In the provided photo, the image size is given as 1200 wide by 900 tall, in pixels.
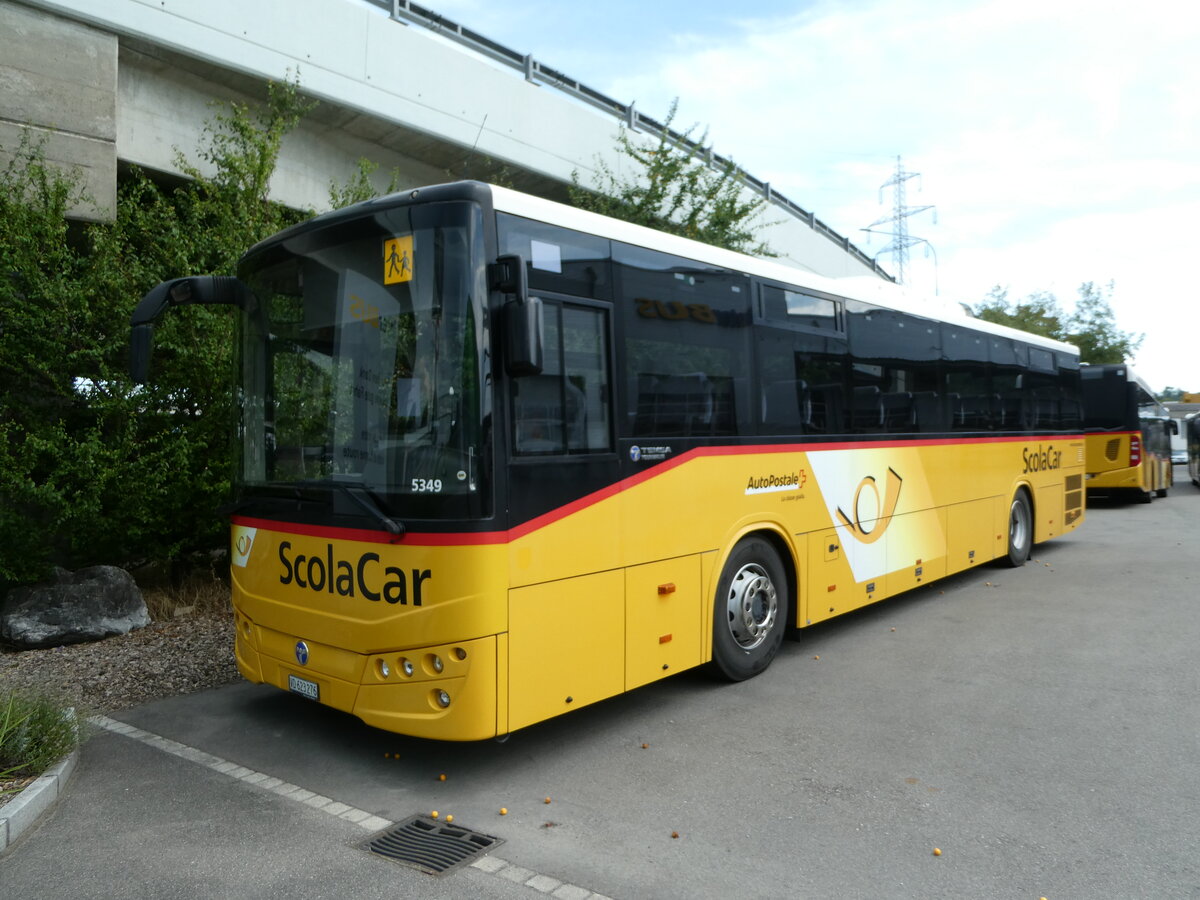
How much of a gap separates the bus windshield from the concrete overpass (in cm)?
563

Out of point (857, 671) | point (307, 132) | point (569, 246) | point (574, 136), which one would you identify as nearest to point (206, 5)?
point (307, 132)

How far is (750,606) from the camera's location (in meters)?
6.57

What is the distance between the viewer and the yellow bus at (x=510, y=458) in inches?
181

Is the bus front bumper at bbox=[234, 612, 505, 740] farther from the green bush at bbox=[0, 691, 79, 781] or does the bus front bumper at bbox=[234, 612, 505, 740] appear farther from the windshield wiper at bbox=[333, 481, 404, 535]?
the green bush at bbox=[0, 691, 79, 781]

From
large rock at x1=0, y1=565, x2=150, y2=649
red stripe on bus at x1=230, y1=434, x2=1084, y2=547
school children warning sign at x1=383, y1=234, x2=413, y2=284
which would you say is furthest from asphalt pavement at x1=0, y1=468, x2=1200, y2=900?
school children warning sign at x1=383, y1=234, x2=413, y2=284

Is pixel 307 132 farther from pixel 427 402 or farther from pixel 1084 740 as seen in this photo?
pixel 1084 740

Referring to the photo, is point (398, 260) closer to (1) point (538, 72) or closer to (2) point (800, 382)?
(2) point (800, 382)

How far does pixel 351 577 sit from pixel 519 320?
66.8 inches

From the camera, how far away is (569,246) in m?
5.26

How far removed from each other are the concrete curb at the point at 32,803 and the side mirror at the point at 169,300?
7.14 feet

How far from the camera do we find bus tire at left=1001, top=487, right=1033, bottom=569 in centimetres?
1154

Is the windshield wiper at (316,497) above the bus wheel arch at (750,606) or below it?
above

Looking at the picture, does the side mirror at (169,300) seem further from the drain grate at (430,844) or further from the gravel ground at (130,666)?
the drain grate at (430,844)

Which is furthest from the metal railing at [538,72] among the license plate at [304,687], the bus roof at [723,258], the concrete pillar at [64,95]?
the license plate at [304,687]
